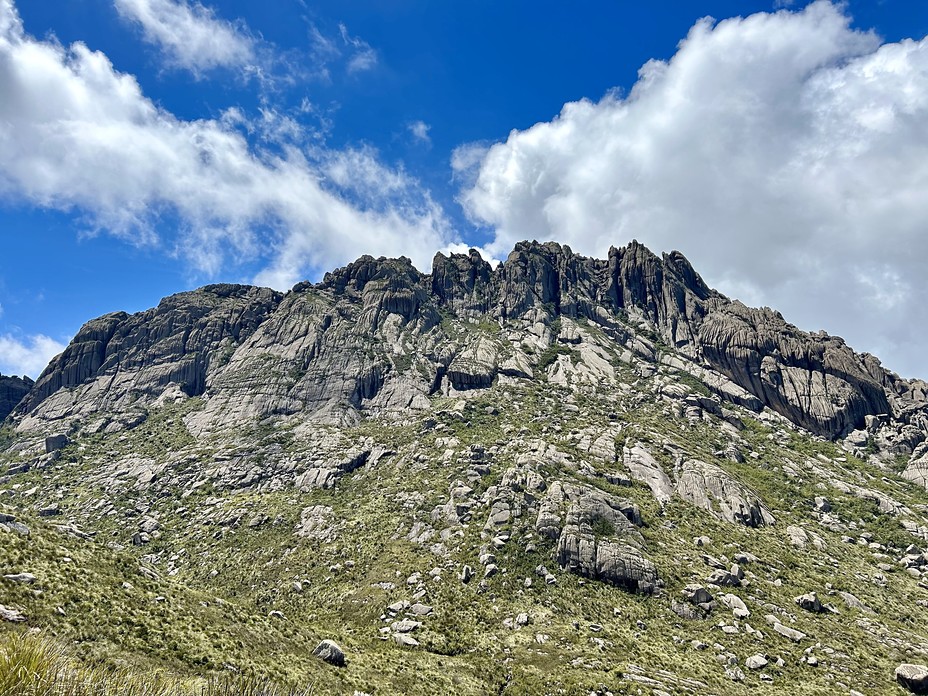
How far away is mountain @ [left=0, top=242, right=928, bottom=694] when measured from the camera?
46.1 metres

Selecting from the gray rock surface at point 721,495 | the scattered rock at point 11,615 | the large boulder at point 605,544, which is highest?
the gray rock surface at point 721,495

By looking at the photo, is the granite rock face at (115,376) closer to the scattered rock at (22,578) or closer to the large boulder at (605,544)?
the large boulder at (605,544)

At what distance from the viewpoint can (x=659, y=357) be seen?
184 meters

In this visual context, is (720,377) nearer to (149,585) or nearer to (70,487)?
(149,585)

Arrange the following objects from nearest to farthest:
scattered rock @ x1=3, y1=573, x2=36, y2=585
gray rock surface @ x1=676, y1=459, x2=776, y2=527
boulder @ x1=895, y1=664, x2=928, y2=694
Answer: scattered rock @ x1=3, y1=573, x2=36, y2=585 → boulder @ x1=895, y1=664, x2=928, y2=694 → gray rock surface @ x1=676, y1=459, x2=776, y2=527

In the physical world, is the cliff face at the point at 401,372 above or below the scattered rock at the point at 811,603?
above

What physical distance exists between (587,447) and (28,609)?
103311 millimetres

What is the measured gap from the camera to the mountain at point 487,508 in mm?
46094

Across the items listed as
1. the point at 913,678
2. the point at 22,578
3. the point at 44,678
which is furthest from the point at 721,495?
the point at 44,678

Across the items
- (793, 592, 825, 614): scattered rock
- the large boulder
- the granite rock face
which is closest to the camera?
(793, 592, 825, 614): scattered rock

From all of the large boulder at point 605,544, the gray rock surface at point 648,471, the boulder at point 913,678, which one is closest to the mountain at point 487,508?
the boulder at point 913,678

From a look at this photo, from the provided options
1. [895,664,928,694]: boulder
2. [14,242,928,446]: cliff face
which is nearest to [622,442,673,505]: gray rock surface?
[895,664,928,694]: boulder

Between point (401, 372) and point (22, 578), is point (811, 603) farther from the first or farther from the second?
point (401, 372)

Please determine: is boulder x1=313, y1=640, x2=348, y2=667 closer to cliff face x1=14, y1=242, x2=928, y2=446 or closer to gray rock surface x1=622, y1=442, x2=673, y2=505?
gray rock surface x1=622, y1=442, x2=673, y2=505
